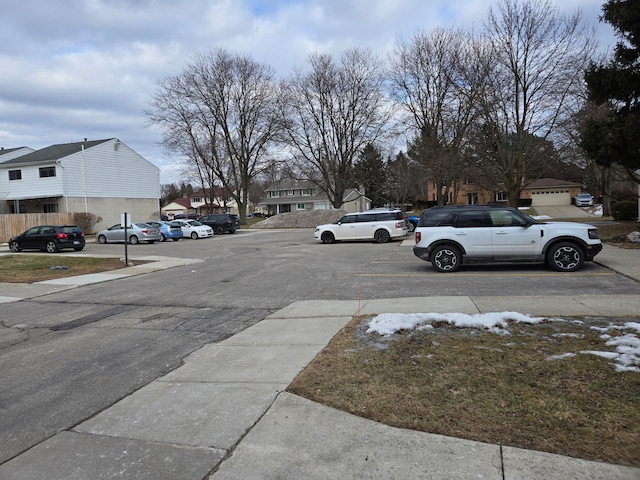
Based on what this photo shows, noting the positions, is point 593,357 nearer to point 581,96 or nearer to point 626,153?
point 626,153

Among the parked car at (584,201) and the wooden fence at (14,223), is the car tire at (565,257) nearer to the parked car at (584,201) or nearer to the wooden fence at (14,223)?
the wooden fence at (14,223)

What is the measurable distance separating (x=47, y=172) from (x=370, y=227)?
3011cm

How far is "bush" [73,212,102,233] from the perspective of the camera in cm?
3566

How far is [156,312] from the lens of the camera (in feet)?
28.6

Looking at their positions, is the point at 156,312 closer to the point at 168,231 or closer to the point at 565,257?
the point at 565,257

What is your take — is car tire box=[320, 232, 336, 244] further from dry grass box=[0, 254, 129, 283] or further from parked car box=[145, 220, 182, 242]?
parked car box=[145, 220, 182, 242]

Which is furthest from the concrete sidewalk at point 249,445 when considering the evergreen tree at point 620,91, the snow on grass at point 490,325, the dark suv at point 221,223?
the dark suv at point 221,223

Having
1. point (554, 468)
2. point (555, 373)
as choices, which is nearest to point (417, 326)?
point (555, 373)

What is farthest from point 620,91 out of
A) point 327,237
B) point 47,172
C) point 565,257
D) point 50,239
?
point 47,172

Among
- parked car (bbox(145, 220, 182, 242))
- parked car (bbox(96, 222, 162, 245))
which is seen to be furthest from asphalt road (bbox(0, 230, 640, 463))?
parked car (bbox(145, 220, 182, 242))

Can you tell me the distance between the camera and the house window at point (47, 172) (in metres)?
37.6

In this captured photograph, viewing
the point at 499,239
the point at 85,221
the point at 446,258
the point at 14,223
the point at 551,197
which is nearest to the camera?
the point at 499,239

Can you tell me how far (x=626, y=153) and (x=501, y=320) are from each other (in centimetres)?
1431

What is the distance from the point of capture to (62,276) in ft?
48.2
